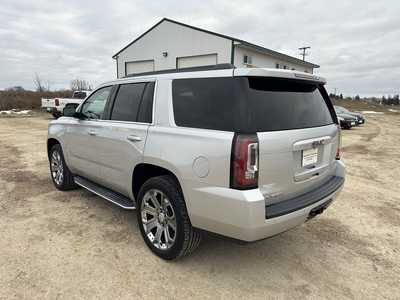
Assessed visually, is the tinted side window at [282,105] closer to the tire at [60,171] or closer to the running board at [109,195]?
the running board at [109,195]

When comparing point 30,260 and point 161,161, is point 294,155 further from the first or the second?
point 30,260

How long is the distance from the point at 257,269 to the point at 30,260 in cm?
226

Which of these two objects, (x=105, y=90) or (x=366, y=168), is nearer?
(x=105, y=90)

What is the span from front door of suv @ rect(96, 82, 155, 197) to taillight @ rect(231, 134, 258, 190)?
1.16 m

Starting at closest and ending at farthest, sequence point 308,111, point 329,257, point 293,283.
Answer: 1. point 293,283
2. point 308,111
3. point 329,257

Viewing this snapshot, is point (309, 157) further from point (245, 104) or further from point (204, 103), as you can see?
point (204, 103)

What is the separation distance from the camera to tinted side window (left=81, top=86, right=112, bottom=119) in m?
4.14

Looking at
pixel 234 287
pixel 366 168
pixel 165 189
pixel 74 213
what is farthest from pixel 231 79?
pixel 366 168

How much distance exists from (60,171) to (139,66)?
21087 millimetres

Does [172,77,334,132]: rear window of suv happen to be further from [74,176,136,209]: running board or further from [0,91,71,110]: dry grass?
[0,91,71,110]: dry grass

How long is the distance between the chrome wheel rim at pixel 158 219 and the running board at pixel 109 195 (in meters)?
0.26

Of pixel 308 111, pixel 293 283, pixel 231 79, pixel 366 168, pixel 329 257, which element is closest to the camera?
pixel 231 79

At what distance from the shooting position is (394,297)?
2.62m

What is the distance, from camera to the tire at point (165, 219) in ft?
9.38
